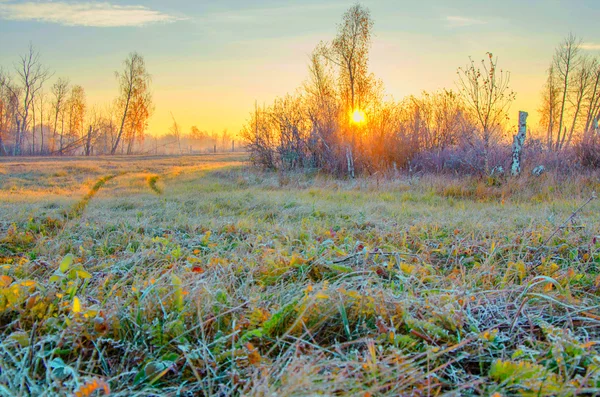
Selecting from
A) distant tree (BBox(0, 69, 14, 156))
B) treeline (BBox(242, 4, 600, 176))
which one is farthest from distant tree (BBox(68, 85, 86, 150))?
treeline (BBox(242, 4, 600, 176))

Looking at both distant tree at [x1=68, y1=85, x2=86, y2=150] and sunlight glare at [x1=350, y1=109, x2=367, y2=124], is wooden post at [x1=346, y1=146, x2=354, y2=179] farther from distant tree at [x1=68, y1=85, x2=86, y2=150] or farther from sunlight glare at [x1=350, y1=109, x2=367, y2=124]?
distant tree at [x1=68, y1=85, x2=86, y2=150]

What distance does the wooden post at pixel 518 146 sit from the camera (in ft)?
29.3

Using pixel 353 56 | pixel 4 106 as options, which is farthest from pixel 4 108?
pixel 353 56

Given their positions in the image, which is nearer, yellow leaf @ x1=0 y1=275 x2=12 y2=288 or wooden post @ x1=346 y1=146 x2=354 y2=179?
yellow leaf @ x1=0 y1=275 x2=12 y2=288

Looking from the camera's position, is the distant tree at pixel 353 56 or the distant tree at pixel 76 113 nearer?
the distant tree at pixel 353 56

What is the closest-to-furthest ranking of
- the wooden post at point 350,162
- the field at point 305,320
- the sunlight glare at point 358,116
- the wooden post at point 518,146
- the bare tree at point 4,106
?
1. the field at point 305,320
2. the wooden post at point 518,146
3. the wooden post at point 350,162
4. the sunlight glare at point 358,116
5. the bare tree at point 4,106

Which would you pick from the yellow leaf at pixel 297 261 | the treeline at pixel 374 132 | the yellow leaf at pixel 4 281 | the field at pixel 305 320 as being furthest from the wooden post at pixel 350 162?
the yellow leaf at pixel 4 281

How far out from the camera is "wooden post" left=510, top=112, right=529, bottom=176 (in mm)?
8938

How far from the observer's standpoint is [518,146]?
359 inches

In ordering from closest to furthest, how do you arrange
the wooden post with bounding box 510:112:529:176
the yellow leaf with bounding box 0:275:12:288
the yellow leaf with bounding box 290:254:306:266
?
the yellow leaf with bounding box 0:275:12:288 < the yellow leaf with bounding box 290:254:306:266 < the wooden post with bounding box 510:112:529:176

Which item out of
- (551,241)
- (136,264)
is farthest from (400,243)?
(136,264)

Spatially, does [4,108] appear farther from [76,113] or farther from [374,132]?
[374,132]

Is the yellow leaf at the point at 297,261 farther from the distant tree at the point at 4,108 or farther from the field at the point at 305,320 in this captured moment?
the distant tree at the point at 4,108

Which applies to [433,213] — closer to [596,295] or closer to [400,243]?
[400,243]
